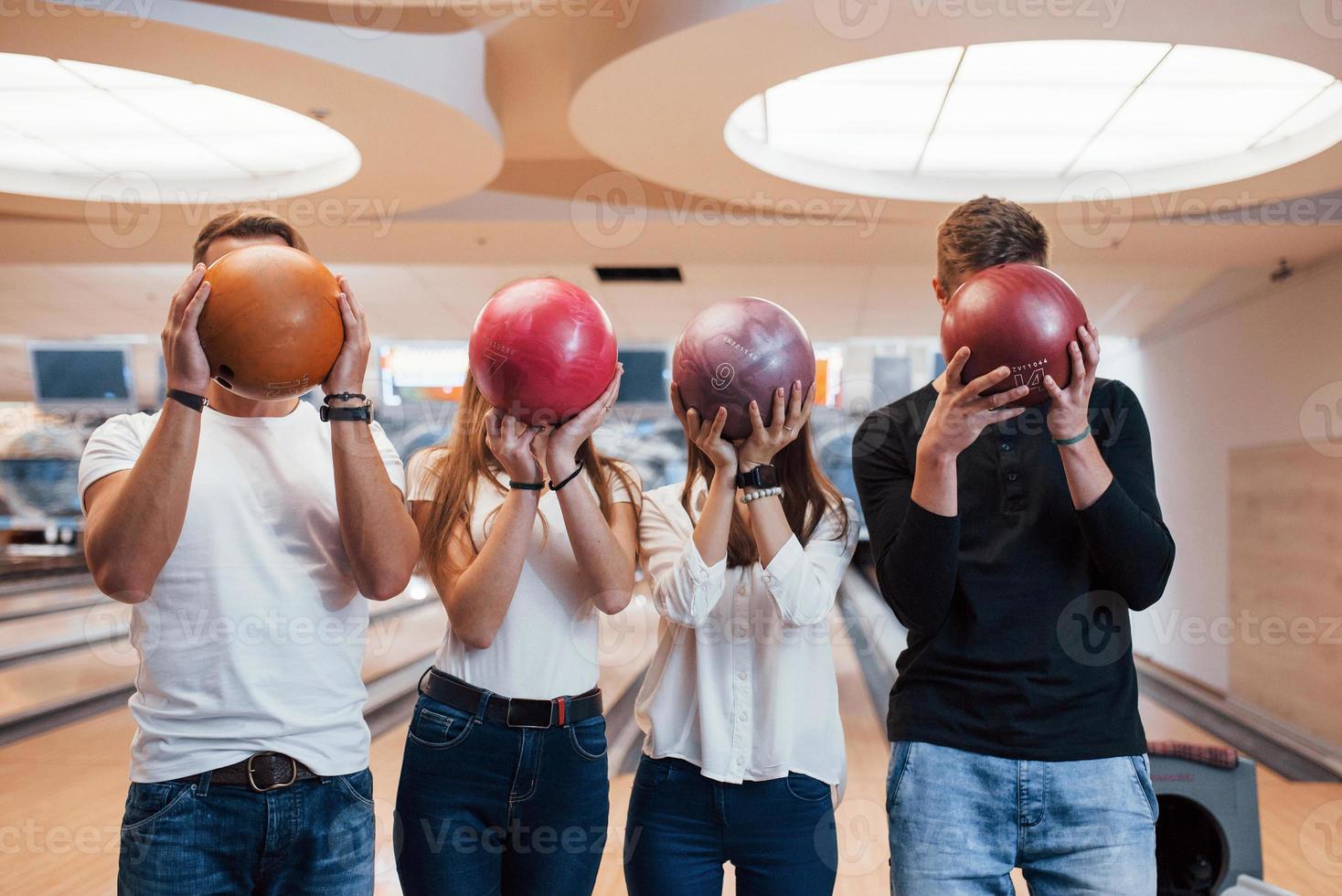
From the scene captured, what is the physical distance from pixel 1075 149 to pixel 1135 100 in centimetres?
57

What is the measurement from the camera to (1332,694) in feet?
16.7

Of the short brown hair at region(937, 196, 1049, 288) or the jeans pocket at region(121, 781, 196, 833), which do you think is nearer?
the jeans pocket at region(121, 781, 196, 833)

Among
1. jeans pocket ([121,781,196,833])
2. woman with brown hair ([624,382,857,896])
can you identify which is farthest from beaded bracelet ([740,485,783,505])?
jeans pocket ([121,781,196,833])

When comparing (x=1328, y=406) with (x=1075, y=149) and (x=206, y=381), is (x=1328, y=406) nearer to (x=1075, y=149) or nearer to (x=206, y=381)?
(x=1075, y=149)

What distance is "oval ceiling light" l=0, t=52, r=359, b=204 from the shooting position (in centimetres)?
390

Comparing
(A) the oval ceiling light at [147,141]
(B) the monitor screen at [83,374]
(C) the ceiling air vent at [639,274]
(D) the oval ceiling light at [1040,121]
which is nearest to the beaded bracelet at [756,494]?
(D) the oval ceiling light at [1040,121]

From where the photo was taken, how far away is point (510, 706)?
1387 millimetres

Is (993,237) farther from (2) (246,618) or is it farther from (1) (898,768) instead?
(2) (246,618)

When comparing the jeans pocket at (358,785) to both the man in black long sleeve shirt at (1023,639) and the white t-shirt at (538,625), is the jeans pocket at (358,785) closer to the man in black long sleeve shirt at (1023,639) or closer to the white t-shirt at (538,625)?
the white t-shirt at (538,625)

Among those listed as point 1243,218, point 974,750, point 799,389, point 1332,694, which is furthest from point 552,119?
point 1332,694

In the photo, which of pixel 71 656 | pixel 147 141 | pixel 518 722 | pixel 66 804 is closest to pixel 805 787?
pixel 518 722

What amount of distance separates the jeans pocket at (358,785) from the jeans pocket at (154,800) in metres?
0.17

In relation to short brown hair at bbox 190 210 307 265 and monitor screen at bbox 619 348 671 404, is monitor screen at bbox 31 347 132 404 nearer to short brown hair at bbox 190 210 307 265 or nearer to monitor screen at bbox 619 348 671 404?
monitor screen at bbox 619 348 671 404

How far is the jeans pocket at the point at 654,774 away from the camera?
139cm
